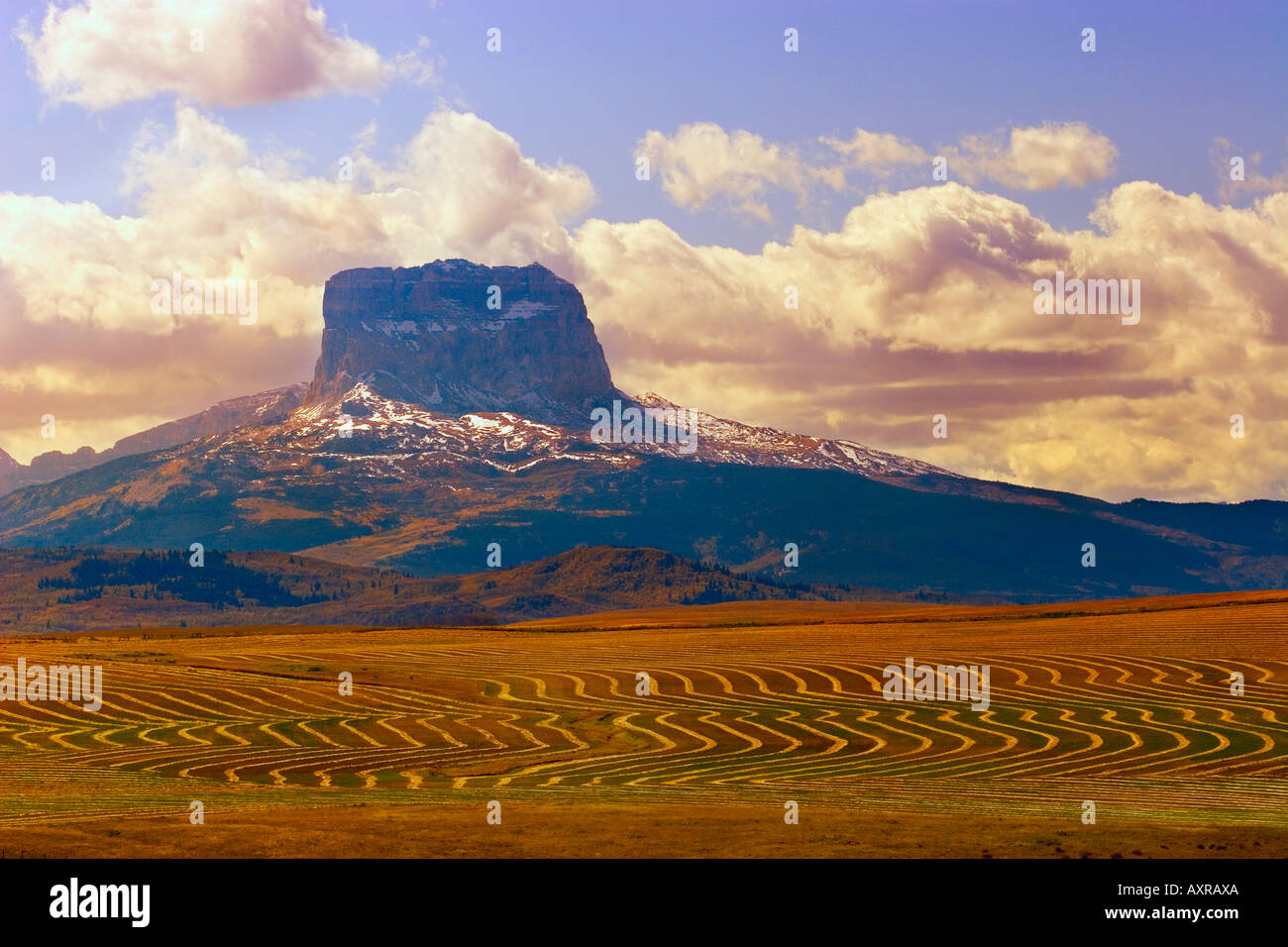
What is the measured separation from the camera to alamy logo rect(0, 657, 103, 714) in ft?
314

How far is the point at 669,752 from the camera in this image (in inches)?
2886

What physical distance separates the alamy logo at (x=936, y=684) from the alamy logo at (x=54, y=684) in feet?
168

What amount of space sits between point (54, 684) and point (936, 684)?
61143 millimetres

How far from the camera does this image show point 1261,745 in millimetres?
71750

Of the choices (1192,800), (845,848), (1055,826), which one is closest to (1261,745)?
(1192,800)
